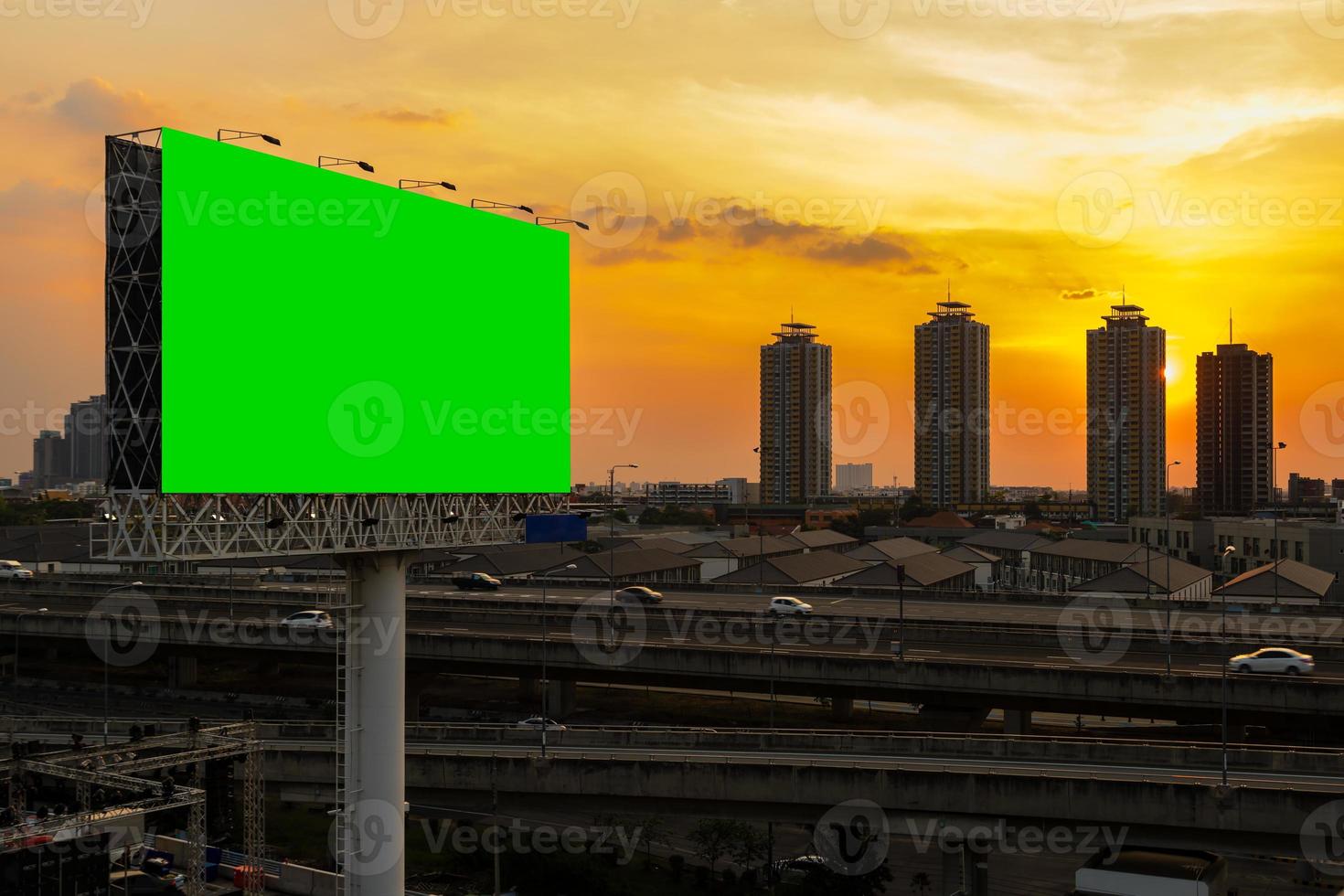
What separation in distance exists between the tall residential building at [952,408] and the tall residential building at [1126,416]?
19.3m

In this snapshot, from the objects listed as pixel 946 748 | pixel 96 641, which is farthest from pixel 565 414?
pixel 96 641

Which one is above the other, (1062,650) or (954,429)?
(954,429)

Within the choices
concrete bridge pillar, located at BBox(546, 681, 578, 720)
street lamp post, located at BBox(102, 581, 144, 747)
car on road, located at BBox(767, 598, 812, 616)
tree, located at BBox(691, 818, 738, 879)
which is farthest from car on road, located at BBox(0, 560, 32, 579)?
tree, located at BBox(691, 818, 738, 879)

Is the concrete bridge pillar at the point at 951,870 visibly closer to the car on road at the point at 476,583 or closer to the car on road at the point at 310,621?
the car on road at the point at 310,621

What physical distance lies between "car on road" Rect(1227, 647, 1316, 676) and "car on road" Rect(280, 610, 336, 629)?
38644 mm

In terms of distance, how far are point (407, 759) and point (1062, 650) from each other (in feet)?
87.8

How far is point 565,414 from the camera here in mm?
27344

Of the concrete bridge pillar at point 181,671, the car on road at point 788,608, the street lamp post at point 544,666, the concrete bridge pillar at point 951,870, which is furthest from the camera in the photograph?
the concrete bridge pillar at point 181,671

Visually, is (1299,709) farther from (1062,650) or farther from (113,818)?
(113,818)

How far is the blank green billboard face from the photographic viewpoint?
742 inches

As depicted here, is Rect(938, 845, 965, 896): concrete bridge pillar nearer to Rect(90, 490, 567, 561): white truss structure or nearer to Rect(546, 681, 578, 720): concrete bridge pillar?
Rect(90, 490, 567, 561): white truss structure

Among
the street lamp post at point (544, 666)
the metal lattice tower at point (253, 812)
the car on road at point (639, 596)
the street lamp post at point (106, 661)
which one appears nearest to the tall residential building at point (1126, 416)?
the street lamp post at point (544, 666)

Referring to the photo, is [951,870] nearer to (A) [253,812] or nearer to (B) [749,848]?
→ (B) [749,848]

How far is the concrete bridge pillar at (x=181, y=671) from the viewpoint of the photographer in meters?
60.6
